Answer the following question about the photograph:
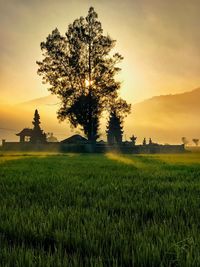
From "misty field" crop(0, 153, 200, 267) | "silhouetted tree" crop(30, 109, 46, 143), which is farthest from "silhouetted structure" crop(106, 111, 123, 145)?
"misty field" crop(0, 153, 200, 267)

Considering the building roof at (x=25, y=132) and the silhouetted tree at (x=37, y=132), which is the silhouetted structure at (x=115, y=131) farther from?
the building roof at (x=25, y=132)

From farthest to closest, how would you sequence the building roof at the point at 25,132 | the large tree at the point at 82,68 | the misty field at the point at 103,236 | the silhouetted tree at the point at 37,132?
the building roof at the point at 25,132
the silhouetted tree at the point at 37,132
the large tree at the point at 82,68
the misty field at the point at 103,236

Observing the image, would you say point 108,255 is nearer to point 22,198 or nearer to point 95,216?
point 95,216

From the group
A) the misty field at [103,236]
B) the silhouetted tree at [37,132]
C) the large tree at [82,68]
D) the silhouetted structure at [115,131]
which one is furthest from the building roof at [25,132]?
the misty field at [103,236]

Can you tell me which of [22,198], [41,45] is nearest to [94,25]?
[41,45]

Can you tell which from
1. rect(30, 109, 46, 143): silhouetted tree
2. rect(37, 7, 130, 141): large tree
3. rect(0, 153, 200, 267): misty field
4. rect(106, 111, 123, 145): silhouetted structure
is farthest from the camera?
rect(106, 111, 123, 145): silhouetted structure

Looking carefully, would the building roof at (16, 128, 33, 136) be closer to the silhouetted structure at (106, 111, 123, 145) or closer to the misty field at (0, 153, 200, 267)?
the silhouetted structure at (106, 111, 123, 145)

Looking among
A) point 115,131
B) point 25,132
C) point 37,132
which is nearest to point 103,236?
point 37,132

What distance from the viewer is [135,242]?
9.55 feet

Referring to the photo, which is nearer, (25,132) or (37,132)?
(37,132)

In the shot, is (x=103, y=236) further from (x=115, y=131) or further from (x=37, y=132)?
(x=115, y=131)

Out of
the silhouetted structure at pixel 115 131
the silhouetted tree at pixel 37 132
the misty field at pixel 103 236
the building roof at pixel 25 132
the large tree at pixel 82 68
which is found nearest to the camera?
the misty field at pixel 103 236

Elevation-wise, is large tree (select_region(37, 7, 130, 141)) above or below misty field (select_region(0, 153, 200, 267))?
above

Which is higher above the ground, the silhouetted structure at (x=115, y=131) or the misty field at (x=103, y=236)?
the silhouetted structure at (x=115, y=131)
